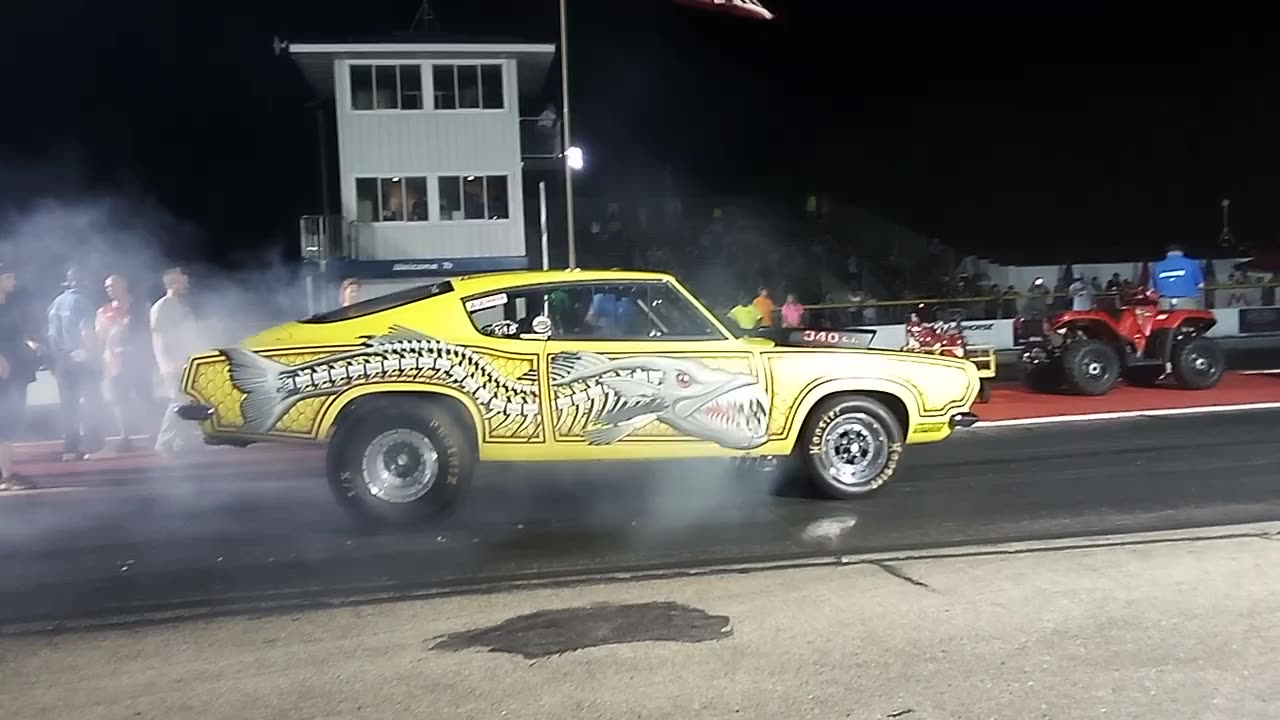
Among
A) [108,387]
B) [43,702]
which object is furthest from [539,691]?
[108,387]

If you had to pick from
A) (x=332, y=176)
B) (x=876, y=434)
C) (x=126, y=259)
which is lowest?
(x=876, y=434)

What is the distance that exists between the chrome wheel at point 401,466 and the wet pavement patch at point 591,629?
6.92ft

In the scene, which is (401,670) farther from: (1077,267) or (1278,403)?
(1077,267)

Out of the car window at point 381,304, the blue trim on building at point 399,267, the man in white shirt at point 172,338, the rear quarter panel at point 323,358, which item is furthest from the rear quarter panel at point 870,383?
the blue trim on building at point 399,267

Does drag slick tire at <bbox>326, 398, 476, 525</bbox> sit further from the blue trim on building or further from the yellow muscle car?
the blue trim on building

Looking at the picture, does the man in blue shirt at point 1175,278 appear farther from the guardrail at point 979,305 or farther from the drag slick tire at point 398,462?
the drag slick tire at point 398,462

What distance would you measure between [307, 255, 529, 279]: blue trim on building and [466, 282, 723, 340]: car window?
19.9 m

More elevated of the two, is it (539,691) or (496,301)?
(496,301)

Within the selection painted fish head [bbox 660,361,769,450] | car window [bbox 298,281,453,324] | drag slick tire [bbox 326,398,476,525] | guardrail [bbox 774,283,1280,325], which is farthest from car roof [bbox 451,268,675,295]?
guardrail [bbox 774,283,1280,325]

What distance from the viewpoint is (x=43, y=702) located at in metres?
4.27

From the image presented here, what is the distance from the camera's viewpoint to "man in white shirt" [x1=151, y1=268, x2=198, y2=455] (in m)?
10.5

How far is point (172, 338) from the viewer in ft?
34.7

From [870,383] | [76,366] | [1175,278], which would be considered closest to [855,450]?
[870,383]

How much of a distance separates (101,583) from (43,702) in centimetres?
179
